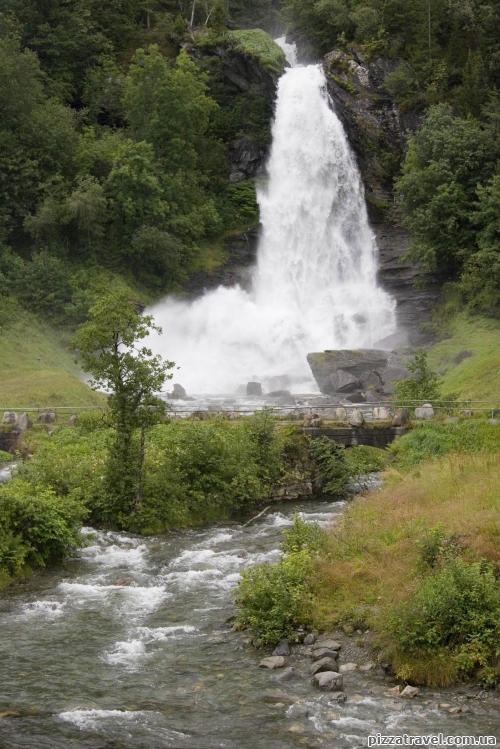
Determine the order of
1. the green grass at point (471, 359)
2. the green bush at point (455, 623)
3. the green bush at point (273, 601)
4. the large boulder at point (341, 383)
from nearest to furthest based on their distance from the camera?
1. the green bush at point (455, 623)
2. the green bush at point (273, 601)
3. the green grass at point (471, 359)
4. the large boulder at point (341, 383)

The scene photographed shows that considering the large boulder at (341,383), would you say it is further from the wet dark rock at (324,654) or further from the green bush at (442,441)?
the wet dark rock at (324,654)

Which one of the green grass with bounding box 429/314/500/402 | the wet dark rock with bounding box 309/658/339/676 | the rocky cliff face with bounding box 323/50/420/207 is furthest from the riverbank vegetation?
the rocky cliff face with bounding box 323/50/420/207

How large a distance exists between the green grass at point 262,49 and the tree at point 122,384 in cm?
4135

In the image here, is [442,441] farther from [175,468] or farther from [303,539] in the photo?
[303,539]

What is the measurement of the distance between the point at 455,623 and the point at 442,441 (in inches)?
559

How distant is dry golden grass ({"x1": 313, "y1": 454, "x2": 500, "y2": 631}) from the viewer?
16.6 m

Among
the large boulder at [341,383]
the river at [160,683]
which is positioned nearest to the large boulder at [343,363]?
the large boulder at [341,383]

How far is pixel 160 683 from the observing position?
571 inches

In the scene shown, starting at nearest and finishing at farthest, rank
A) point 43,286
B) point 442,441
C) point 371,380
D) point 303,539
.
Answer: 1. point 303,539
2. point 442,441
3. point 371,380
4. point 43,286

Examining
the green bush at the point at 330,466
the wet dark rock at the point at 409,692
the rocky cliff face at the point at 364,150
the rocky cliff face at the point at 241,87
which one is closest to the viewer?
the wet dark rock at the point at 409,692

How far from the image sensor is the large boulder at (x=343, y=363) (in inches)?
1843

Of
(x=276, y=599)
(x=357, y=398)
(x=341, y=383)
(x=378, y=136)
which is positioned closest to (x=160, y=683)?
(x=276, y=599)

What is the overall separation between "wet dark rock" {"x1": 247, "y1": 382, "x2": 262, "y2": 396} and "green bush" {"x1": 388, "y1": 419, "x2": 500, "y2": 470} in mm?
16431

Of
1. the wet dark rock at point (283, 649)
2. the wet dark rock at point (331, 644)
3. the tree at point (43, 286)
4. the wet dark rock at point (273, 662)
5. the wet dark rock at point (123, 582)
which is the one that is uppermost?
the tree at point (43, 286)
